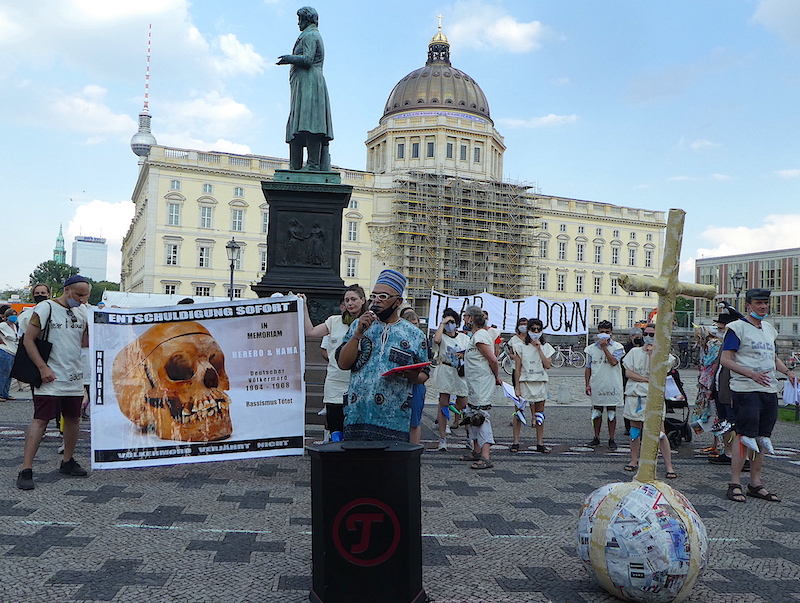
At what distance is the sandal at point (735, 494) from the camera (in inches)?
244

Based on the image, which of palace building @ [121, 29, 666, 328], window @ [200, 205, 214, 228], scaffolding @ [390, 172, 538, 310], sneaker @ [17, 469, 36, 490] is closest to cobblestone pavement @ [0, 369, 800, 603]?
sneaker @ [17, 469, 36, 490]

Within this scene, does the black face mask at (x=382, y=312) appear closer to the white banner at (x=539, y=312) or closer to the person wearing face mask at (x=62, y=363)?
the person wearing face mask at (x=62, y=363)

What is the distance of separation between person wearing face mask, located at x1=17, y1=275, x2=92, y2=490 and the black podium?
380 cm

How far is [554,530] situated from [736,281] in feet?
94.4

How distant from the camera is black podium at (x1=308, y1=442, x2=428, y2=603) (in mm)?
3230

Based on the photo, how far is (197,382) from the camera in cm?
665

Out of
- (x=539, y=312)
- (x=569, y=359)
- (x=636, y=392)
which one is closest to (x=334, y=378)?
(x=636, y=392)

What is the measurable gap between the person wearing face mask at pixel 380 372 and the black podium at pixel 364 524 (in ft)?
2.40

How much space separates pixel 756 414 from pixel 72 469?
6.15m

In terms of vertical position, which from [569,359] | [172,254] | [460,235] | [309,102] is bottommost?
[569,359]

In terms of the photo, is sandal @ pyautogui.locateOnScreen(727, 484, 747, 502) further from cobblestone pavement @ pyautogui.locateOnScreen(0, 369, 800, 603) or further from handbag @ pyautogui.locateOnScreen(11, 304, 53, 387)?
handbag @ pyautogui.locateOnScreen(11, 304, 53, 387)

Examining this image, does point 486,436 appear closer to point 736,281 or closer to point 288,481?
point 288,481

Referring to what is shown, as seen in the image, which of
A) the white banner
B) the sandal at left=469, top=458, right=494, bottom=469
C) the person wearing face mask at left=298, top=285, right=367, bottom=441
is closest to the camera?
the person wearing face mask at left=298, top=285, right=367, bottom=441

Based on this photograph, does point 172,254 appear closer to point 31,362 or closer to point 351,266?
point 351,266
